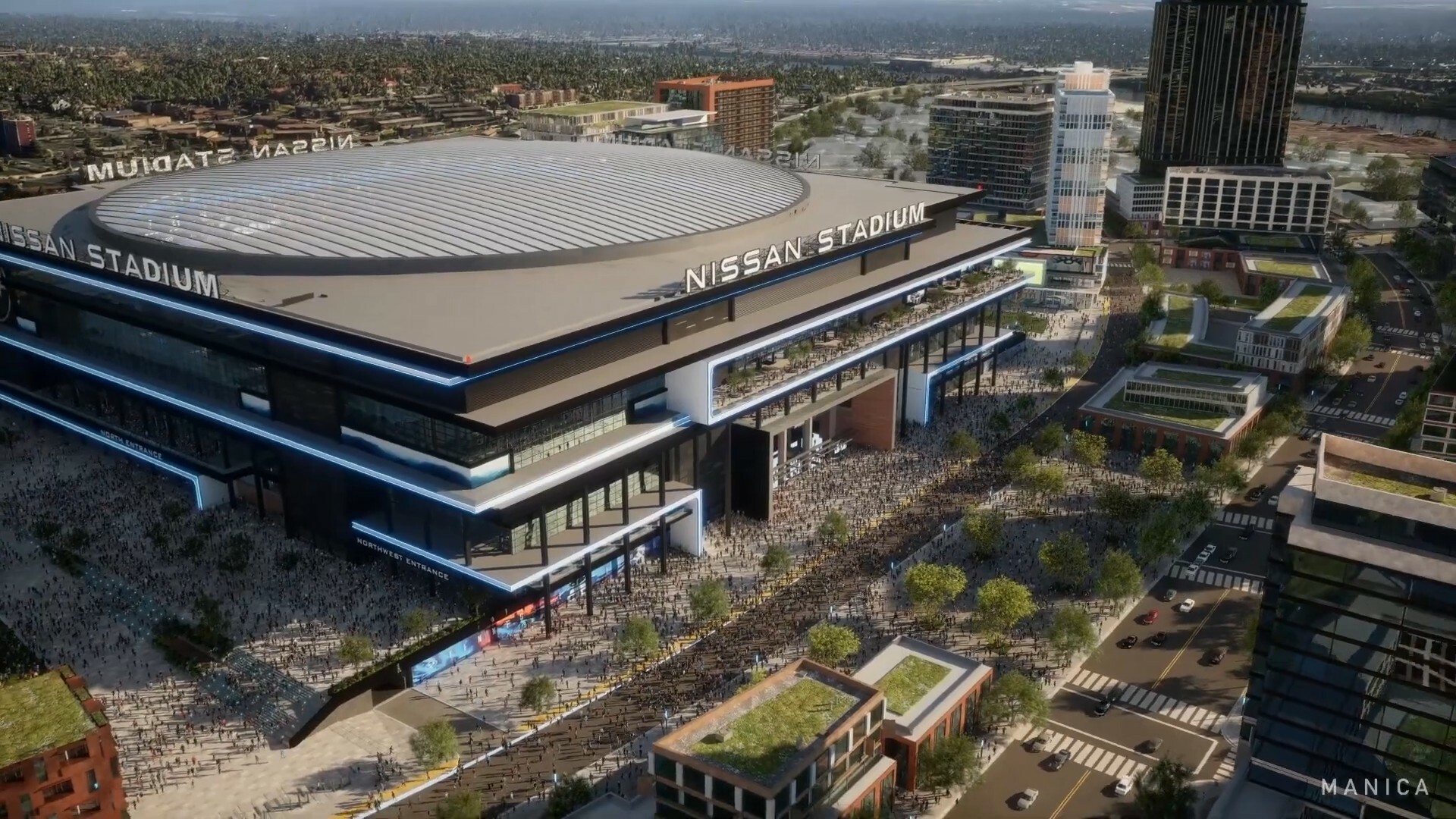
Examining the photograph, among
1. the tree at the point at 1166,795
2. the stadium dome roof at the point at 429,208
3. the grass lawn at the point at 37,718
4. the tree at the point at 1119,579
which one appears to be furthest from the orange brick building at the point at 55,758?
the tree at the point at 1119,579

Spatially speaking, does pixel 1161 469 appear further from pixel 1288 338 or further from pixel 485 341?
pixel 485 341

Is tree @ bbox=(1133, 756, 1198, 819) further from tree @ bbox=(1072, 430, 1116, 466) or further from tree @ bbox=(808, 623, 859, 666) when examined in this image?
tree @ bbox=(1072, 430, 1116, 466)

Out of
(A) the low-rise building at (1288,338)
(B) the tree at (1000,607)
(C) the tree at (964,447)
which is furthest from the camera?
(A) the low-rise building at (1288,338)

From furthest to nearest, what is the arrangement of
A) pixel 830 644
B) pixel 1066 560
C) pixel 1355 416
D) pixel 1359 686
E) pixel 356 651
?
1. pixel 1355 416
2. pixel 1066 560
3. pixel 830 644
4. pixel 356 651
5. pixel 1359 686

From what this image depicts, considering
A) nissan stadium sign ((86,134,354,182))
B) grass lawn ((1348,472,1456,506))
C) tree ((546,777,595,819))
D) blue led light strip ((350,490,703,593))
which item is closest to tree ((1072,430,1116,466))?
blue led light strip ((350,490,703,593))

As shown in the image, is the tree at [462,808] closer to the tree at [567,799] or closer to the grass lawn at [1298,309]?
the tree at [567,799]

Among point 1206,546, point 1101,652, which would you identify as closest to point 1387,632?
point 1101,652

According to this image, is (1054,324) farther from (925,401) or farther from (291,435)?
(291,435)

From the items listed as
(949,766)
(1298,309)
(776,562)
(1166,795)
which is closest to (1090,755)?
(1166,795)
